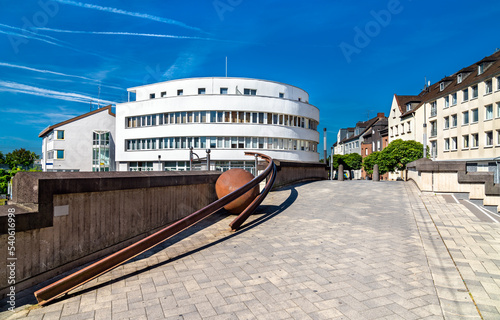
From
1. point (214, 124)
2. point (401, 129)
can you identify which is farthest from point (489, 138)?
point (214, 124)

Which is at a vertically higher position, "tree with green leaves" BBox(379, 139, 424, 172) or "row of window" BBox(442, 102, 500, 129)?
"row of window" BBox(442, 102, 500, 129)

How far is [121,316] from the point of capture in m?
3.53

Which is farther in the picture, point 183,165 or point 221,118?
point 183,165

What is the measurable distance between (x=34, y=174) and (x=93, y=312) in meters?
2.38

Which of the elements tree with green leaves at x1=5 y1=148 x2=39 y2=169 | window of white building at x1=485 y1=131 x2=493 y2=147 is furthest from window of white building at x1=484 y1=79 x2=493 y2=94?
tree with green leaves at x1=5 y1=148 x2=39 y2=169

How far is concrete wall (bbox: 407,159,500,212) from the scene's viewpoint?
1154cm

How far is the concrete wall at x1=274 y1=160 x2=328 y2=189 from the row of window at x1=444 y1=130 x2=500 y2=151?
66.1ft

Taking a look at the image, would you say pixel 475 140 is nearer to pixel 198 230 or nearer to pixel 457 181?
pixel 457 181

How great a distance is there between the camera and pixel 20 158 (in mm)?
92188

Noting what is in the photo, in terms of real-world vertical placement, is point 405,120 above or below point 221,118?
above

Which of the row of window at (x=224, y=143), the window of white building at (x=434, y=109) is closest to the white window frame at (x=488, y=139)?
the window of white building at (x=434, y=109)

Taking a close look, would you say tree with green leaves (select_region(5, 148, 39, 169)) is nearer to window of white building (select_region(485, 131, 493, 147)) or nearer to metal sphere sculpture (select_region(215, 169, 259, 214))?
metal sphere sculpture (select_region(215, 169, 259, 214))

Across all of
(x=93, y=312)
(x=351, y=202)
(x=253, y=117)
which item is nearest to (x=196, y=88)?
(x=253, y=117)

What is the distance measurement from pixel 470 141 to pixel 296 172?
2793 centimetres
